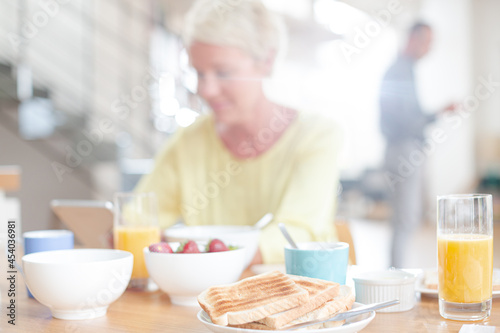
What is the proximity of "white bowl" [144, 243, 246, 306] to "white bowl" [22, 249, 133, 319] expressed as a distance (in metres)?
0.05

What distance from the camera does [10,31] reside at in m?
3.55

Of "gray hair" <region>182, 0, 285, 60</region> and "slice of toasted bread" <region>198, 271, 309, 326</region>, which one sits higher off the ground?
"gray hair" <region>182, 0, 285, 60</region>

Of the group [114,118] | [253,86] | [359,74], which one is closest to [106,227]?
[253,86]

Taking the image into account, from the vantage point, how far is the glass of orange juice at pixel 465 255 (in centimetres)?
75

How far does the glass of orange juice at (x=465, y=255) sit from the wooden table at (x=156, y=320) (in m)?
0.02

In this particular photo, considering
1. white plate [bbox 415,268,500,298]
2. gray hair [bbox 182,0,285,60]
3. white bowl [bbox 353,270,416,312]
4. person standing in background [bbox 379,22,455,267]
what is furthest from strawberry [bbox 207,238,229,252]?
person standing in background [bbox 379,22,455,267]

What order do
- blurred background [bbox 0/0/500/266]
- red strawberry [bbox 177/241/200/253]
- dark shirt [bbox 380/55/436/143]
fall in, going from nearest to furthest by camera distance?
red strawberry [bbox 177/241/200/253], dark shirt [bbox 380/55/436/143], blurred background [bbox 0/0/500/266]

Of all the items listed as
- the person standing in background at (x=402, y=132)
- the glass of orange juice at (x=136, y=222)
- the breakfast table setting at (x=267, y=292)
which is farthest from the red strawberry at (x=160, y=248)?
the person standing in background at (x=402, y=132)

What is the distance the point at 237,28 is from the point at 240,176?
1.89 ft

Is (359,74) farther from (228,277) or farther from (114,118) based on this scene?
(228,277)

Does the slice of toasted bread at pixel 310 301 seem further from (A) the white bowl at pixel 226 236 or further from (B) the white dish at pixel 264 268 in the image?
(B) the white dish at pixel 264 268

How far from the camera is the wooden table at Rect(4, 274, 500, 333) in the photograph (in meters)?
0.76

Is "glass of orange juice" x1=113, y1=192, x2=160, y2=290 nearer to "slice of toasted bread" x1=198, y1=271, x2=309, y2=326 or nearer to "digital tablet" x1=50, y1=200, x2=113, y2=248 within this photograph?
"digital tablet" x1=50, y1=200, x2=113, y2=248

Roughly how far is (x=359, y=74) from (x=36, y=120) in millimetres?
3371
